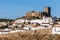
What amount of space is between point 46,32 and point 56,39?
8.96ft

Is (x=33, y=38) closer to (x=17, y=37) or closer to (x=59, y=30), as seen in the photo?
(x=17, y=37)

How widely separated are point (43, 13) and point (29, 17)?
503 centimetres

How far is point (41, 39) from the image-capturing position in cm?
1792

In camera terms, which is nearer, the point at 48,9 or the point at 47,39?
the point at 47,39

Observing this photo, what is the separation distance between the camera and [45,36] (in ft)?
61.1

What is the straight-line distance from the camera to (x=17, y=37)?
61.7 feet

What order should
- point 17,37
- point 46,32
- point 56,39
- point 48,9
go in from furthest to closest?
point 48,9
point 46,32
point 17,37
point 56,39

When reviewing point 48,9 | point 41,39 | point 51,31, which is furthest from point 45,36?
point 48,9

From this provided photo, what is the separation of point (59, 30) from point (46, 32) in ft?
4.72

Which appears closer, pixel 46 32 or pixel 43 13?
pixel 46 32

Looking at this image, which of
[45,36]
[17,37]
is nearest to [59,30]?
[45,36]

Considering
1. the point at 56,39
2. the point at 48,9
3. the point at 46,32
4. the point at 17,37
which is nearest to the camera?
the point at 56,39

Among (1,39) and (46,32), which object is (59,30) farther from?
(1,39)

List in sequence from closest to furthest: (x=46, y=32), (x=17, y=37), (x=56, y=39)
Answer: (x=56, y=39) → (x=17, y=37) → (x=46, y=32)
